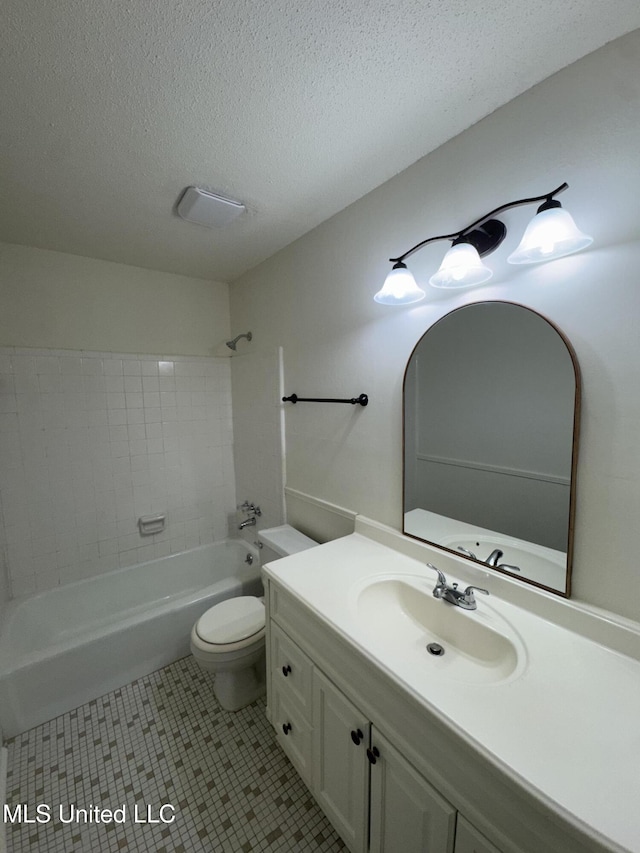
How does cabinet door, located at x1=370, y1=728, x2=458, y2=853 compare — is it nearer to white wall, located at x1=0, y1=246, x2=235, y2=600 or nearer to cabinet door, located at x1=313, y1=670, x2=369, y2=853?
cabinet door, located at x1=313, y1=670, x2=369, y2=853

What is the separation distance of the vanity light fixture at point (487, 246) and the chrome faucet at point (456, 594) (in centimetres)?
97

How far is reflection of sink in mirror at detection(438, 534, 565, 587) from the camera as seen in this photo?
0.96 meters

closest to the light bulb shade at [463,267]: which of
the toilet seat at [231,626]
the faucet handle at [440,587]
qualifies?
the faucet handle at [440,587]

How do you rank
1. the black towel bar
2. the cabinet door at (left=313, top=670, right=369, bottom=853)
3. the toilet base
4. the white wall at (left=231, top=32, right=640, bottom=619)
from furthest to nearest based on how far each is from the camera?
the toilet base, the black towel bar, the cabinet door at (left=313, top=670, right=369, bottom=853), the white wall at (left=231, top=32, right=640, bottom=619)

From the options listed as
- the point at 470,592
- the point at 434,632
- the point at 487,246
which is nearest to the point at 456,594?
the point at 470,592

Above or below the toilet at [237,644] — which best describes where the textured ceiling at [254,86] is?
above

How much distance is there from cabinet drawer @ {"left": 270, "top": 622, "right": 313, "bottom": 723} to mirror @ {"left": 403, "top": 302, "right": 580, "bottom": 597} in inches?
24.1

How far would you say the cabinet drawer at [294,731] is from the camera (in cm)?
115

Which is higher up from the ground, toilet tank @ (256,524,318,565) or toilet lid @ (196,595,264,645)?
toilet tank @ (256,524,318,565)

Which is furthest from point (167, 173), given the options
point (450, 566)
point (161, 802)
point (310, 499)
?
point (161, 802)

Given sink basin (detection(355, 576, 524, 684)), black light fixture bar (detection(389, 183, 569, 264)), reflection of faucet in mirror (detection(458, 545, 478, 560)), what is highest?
black light fixture bar (detection(389, 183, 569, 264))

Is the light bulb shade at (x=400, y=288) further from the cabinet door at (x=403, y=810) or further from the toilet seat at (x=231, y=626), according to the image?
the toilet seat at (x=231, y=626)

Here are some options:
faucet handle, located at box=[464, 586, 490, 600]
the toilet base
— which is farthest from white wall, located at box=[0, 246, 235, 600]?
faucet handle, located at box=[464, 586, 490, 600]

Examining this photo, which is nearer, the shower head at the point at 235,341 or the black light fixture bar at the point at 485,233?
the black light fixture bar at the point at 485,233
